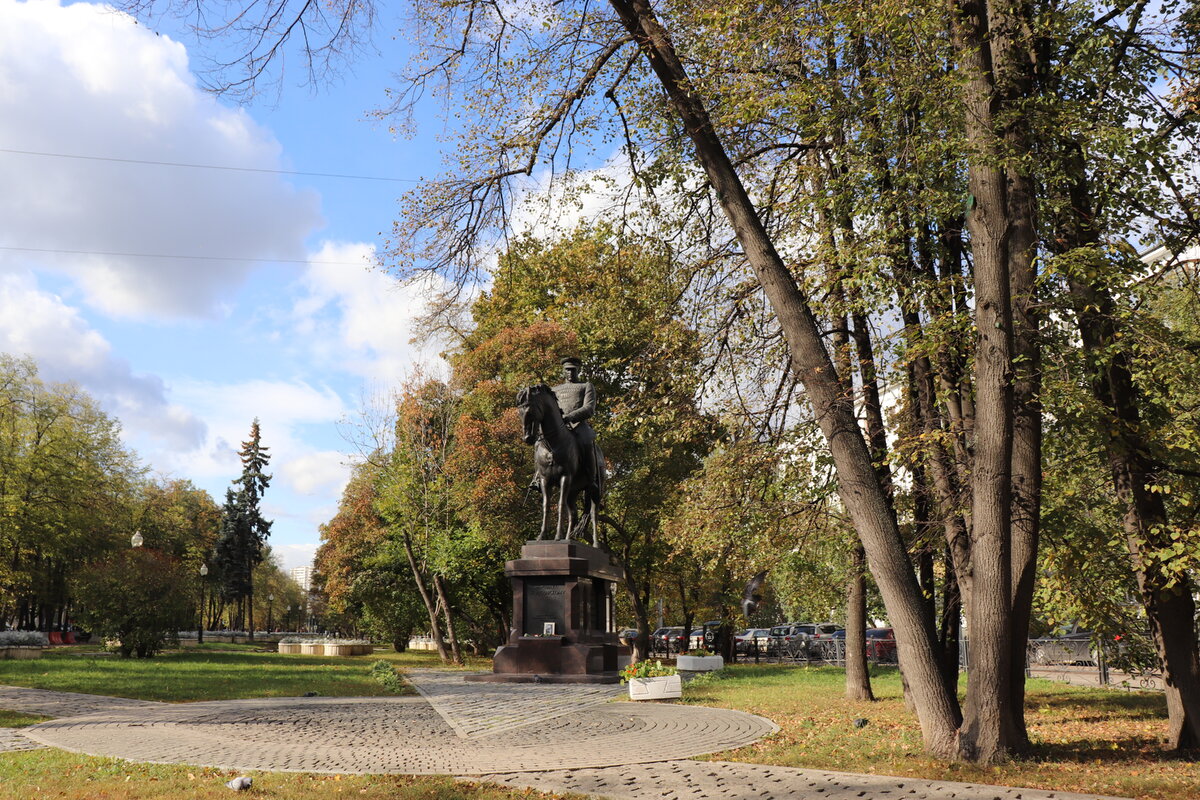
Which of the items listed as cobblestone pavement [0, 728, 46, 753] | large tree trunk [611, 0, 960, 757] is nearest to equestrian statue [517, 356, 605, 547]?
large tree trunk [611, 0, 960, 757]

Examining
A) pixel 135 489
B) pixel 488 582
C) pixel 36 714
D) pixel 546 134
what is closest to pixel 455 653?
pixel 488 582

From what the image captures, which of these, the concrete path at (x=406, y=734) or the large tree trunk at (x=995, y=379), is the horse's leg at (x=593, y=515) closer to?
the concrete path at (x=406, y=734)

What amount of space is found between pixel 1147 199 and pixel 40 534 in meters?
41.9

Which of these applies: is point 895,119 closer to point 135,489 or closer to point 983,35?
point 983,35

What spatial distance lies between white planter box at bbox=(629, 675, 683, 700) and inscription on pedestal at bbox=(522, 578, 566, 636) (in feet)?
11.4

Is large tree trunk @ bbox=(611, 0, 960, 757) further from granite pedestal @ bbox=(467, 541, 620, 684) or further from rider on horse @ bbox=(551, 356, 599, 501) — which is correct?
rider on horse @ bbox=(551, 356, 599, 501)

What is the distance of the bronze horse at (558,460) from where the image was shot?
1670 cm

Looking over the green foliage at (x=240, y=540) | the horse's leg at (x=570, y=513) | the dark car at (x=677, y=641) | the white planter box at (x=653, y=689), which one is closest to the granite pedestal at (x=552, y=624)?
the horse's leg at (x=570, y=513)

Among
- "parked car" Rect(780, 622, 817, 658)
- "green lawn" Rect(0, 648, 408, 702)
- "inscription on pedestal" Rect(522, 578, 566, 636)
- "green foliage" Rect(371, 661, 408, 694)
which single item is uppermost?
"inscription on pedestal" Rect(522, 578, 566, 636)

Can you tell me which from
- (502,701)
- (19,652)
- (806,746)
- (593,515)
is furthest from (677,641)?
(806,746)

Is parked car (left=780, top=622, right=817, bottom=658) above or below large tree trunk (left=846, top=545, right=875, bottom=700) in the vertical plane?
below

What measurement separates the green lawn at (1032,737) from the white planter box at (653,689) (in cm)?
33

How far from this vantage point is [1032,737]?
942cm

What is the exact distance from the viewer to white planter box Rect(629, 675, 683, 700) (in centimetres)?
1330
